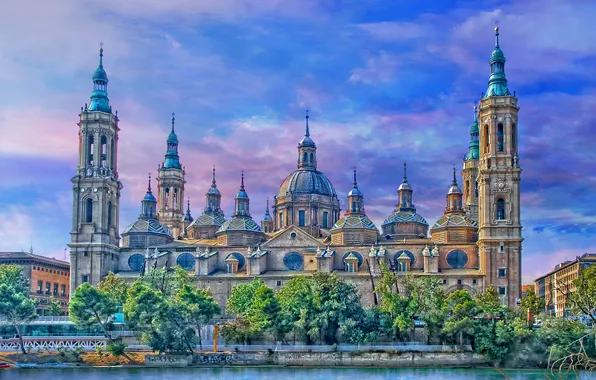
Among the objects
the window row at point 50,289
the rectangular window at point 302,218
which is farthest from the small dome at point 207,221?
the window row at point 50,289

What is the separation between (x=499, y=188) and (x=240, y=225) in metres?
32.5

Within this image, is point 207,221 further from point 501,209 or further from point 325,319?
point 325,319

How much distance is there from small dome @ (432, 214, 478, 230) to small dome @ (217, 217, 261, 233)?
74.9 feet

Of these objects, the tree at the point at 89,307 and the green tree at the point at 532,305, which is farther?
the green tree at the point at 532,305

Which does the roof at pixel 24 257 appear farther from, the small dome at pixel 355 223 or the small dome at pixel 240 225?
the small dome at pixel 355 223

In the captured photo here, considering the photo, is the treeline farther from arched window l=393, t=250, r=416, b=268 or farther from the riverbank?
arched window l=393, t=250, r=416, b=268

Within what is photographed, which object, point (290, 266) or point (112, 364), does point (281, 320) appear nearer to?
point (112, 364)

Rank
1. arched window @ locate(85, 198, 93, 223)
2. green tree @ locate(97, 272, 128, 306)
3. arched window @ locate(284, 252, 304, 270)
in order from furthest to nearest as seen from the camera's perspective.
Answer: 1. arched window @ locate(85, 198, 93, 223)
2. arched window @ locate(284, 252, 304, 270)
3. green tree @ locate(97, 272, 128, 306)

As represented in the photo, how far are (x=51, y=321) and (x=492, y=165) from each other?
51.0 metres

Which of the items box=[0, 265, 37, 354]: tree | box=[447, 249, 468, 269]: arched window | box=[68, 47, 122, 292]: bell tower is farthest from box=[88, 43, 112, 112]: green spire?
box=[447, 249, 468, 269]: arched window

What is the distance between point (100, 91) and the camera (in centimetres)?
10894

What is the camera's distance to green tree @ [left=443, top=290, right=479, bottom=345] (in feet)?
243

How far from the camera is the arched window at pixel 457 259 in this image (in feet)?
325

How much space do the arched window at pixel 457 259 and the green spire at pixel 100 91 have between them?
1821 inches
